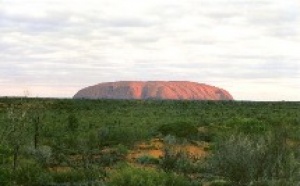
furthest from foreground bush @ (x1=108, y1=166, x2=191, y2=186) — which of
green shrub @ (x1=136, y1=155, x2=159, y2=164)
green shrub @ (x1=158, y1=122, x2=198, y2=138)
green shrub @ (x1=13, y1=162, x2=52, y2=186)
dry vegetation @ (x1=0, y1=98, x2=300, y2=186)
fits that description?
green shrub @ (x1=158, y1=122, x2=198, y2=138)

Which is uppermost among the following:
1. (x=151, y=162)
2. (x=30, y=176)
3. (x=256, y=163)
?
(x=256, y=163)

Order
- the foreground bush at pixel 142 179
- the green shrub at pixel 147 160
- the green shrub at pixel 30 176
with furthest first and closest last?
the green shrub at pixel 147 160, the green shrub at pixel 30 176, the foreground bush at pixel 142 179

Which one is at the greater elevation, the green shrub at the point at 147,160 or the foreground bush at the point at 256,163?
the foreground bush at the point at 256,163

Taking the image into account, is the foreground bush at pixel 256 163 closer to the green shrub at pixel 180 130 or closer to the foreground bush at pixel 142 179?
the foreground bush at pixel 142 179

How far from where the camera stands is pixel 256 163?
13.1m

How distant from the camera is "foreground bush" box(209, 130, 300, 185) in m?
12.5

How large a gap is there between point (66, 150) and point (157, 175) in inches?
437

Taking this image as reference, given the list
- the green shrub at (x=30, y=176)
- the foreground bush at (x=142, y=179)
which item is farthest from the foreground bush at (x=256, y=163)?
the green shrub at (x=30, y=176)

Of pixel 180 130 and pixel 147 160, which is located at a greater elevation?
pixel 180 130

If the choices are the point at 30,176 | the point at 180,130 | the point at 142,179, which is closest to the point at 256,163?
the point at 142,179

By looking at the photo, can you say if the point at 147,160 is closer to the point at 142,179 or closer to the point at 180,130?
the point at 142,179

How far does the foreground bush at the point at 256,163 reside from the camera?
12.5 metres

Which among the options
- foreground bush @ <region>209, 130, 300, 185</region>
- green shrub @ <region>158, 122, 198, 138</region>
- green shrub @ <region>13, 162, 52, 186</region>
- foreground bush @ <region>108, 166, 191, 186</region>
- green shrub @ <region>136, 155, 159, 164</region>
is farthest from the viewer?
green shrub @ <region>158, 122, 198, 138</region>

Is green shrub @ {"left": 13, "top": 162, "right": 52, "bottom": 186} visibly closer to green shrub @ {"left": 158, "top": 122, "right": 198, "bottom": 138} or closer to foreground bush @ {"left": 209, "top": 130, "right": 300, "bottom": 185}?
foreground bush @ {"left": 209, "top": 130, "right": 300, "bottom": 185}
